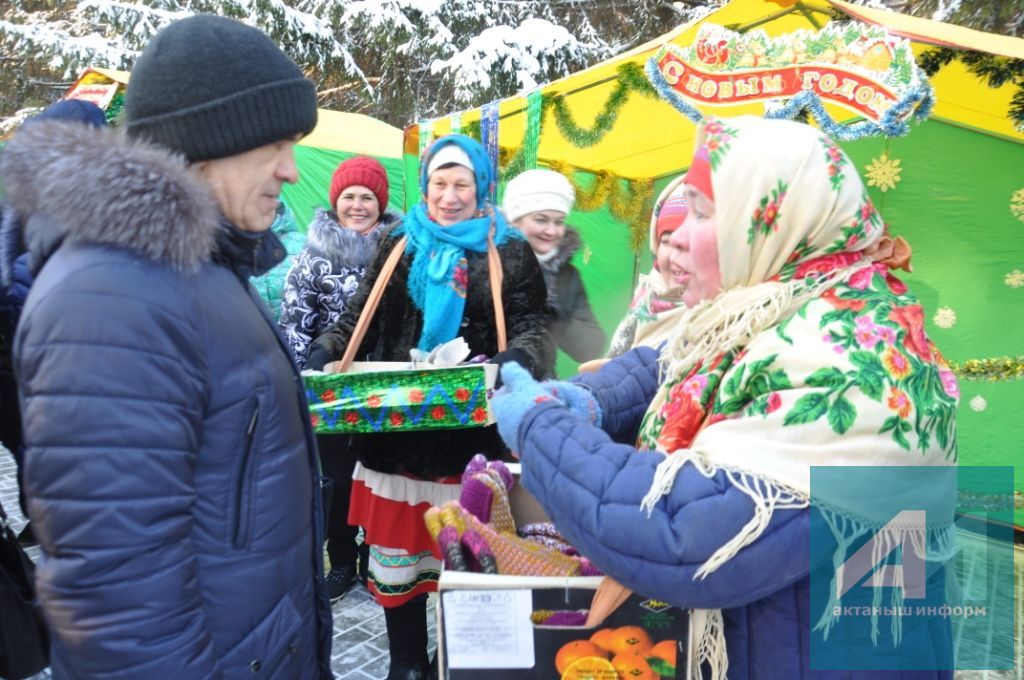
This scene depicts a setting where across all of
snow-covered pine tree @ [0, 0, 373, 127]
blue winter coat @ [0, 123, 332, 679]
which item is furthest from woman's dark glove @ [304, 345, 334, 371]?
snow-covered pine tree @ [0, 0, 373, 127]

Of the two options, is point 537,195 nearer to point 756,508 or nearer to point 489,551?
point 489,551

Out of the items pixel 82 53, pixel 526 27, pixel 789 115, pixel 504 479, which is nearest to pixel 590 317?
pixel 789 115

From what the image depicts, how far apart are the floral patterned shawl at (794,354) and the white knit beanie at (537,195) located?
3.09 m

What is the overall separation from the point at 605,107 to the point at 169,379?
423cm

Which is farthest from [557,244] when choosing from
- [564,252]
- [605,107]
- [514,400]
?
[514,400]

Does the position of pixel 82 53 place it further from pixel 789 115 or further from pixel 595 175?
pixel 789 115

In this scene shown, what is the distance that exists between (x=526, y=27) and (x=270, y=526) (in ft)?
40.5

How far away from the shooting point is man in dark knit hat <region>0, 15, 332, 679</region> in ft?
3.35

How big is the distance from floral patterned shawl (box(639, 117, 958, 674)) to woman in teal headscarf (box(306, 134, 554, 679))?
4.44 ft

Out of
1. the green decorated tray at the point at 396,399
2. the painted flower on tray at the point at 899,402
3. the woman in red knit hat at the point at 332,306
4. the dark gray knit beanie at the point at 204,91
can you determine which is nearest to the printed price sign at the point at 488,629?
the painted flower on tray at the point at 899,402

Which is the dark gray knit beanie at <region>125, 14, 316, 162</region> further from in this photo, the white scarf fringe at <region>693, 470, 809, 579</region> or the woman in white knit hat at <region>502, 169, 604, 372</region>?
the woman in white knit hat at <region>502, 169, 604, 372</region>

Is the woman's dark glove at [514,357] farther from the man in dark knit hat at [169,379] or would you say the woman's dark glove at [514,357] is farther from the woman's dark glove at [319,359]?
the man in dark knit hat at [169,379]

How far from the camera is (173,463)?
107cm

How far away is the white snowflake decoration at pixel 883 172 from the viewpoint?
182 inches
